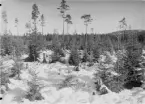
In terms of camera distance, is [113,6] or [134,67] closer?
[113,6]

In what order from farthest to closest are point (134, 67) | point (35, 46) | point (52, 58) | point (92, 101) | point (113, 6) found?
point (52, 58) → point (35, 46) → point (134, 67) → point (92, 101) → point (113, 6)

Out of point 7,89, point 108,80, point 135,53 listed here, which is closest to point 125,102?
point 108,80

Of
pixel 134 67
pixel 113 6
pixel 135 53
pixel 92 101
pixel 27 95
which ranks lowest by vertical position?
pixel 92 101

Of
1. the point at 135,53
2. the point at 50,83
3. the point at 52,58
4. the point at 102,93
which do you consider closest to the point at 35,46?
the point at 52,58

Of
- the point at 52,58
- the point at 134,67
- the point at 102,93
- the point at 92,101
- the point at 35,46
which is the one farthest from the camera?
the point at 52,58

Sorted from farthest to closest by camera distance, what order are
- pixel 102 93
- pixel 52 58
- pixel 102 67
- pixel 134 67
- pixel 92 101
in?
1. pixel 52 58
2. pixel 134 67
3. pixel 102 67
4. pixel 102 93
5. pixel 92 101

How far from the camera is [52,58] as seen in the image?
2117 centimetres

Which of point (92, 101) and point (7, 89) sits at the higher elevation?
point (7, 89)

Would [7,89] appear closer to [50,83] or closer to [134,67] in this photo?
Answer: [50,83]

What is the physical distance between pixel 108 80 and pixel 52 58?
10.9m

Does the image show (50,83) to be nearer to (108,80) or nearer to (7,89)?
(7,89)

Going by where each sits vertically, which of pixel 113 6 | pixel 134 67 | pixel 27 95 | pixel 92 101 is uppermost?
pixel 113 6

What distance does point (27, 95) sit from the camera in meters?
9.95

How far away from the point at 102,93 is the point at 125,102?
230cm
